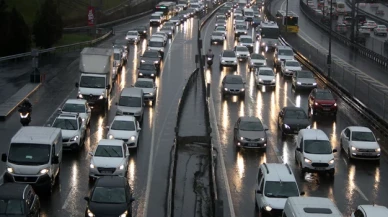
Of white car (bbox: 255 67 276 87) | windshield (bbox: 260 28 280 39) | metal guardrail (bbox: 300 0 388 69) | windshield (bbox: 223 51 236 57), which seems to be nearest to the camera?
white car (bbox: 255 67 276 87)

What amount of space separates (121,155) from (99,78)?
51.9ft

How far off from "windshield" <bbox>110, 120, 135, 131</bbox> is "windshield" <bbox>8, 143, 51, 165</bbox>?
8.27 meters

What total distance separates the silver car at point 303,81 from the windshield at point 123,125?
19.3 meters

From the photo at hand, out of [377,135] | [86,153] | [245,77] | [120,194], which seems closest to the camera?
[120,194]

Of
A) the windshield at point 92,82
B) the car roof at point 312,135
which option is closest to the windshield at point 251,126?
the car roof at point 312,135

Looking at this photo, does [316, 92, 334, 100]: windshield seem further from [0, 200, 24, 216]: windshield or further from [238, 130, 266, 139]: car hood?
[0, 200, 24, 216]: windshield

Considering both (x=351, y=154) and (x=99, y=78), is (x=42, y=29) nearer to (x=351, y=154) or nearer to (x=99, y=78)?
(x=99, y=78)

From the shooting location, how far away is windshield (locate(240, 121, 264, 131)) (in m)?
35.2

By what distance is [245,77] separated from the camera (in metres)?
57.5

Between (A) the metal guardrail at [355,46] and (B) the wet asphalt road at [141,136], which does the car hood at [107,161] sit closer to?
(B) the wet asphalt road at [141,136]

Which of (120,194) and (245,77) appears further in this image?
(245,77)

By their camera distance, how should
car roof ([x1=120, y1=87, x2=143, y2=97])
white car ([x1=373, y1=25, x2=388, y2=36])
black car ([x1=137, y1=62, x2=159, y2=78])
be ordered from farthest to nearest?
white car ([x1=373, y1=25, x2=388, y2=36]) → black car ([x1=137, y1=62, x2=159, y2=78]) → car roof ([x1=120, y1=87, x2=143, y2=97])

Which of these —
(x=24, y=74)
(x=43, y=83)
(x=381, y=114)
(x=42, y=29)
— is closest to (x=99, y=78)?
(x=43, y=83)

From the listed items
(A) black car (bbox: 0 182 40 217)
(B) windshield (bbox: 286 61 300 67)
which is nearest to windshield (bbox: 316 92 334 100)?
(B) windshield (bbox: 286 61 300 67)
